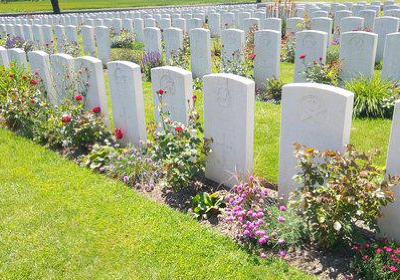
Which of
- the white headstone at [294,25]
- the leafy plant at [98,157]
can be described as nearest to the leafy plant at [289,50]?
the white headstone at [294,25]

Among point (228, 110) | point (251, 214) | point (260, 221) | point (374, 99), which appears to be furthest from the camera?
point (374, 99)

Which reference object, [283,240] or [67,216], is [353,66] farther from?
[67,216]

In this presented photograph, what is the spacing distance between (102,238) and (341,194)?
2207 mm

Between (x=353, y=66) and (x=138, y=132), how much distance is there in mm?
4316

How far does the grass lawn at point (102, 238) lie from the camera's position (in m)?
3.45

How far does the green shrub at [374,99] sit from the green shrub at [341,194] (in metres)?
3.33

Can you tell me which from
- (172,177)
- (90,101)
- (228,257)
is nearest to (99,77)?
(90,101)

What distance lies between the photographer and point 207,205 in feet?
13.9

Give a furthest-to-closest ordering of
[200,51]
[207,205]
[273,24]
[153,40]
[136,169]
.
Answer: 1. [273,24]
2. [153,40]
3. [200,51]
4. [136,169]
5. [207,205]

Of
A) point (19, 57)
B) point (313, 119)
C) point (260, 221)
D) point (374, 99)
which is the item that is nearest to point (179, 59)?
point (19, 57)

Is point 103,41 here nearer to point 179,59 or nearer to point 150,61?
point 150,61

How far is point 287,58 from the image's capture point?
11328mm

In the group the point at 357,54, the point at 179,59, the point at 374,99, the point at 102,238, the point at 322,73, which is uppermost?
the point at 357,54

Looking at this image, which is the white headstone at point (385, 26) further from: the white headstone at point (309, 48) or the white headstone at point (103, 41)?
the white headstone at point (103, 41)
